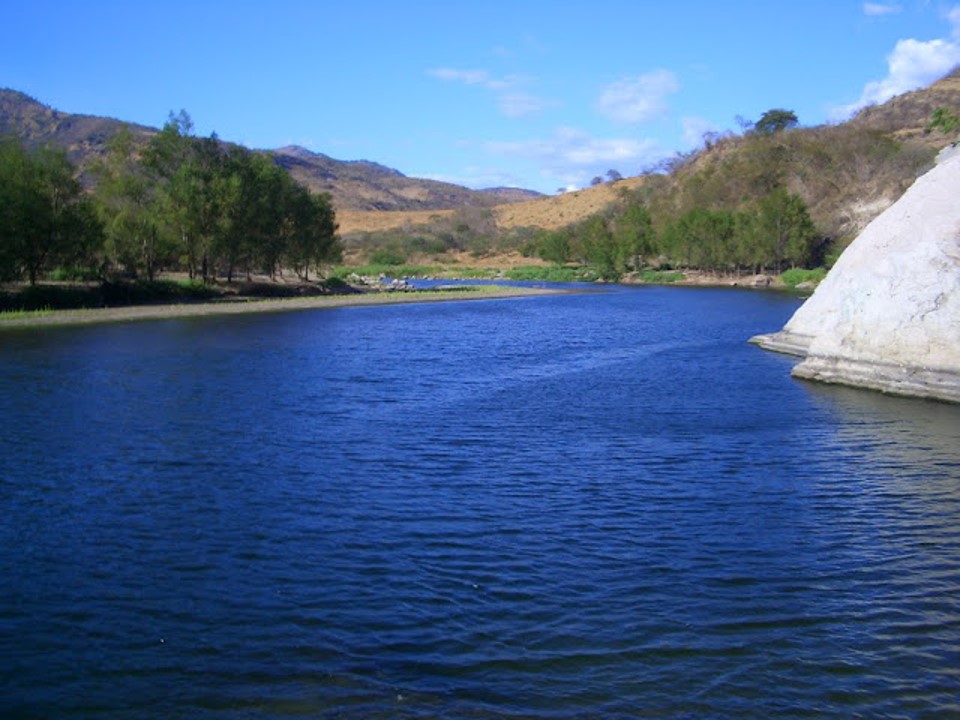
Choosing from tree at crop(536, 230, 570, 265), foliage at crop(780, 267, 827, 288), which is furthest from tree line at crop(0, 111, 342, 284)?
tree at crop(536, 230, 570, 265)

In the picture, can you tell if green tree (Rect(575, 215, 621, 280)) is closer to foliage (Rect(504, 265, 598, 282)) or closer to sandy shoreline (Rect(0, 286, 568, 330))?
foliage (Rect(504, 265, 598, 282))

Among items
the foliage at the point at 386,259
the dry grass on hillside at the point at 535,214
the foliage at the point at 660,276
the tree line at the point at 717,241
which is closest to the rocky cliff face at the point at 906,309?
the tree line at the point at 717,241

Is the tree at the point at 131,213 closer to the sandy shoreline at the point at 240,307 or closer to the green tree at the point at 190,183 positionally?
the green tree at the point at 190,183

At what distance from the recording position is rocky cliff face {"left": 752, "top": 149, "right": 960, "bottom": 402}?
21.6m

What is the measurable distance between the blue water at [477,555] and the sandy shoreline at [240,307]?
78.1 feet

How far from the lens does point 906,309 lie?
22.2 meters

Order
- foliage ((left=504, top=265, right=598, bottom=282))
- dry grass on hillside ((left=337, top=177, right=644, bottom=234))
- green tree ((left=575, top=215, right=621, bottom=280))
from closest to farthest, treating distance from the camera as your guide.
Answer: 1. green tree ((left=575, top=215, right=621, bottom=280))
2. foliage ((left=504, top=265, right=598, bottom=282))
3. dry grass on hillside ((left=337, top=177, right=644, bottom=234))

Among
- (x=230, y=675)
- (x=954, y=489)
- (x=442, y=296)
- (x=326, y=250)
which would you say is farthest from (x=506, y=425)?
(x=326, y=250)

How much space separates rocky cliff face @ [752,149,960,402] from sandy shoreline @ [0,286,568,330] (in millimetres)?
35405

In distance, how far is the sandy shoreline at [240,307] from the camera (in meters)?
44.2

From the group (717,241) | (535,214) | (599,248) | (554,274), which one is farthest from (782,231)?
(535,214)

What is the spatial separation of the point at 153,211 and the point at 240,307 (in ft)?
31.4

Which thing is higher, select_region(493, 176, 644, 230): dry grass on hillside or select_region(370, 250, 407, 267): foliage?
select_region(493, 176, 644, 230): dry grass on hillside

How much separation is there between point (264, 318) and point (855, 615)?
45.0 meters
